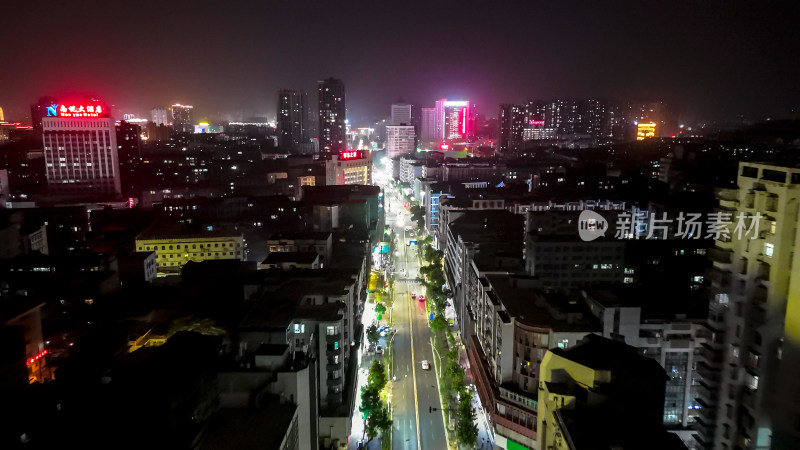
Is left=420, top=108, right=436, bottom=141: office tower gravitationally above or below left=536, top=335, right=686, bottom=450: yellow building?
above

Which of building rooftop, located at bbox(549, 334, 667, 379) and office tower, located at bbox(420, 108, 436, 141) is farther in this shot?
office tower, located at bbox(420, 108, 436, 141)

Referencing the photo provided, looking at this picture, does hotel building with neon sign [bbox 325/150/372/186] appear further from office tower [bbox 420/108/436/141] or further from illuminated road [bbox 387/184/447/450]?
office tower [bbox 420/108/436/141]

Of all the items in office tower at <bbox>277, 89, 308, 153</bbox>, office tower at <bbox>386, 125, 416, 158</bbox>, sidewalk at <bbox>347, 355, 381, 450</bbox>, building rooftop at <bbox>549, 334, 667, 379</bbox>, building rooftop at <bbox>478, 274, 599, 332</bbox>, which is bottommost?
sidewalk at <bbox>347, 355, 381, 450</bbox>

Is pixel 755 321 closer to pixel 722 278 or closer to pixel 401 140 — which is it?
pixel 722 278

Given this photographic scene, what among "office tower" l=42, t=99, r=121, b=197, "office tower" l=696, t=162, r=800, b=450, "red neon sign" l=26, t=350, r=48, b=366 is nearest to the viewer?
"office tower" l=696, t=162, r=800, b=450

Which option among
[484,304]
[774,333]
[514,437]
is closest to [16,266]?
[484,304]

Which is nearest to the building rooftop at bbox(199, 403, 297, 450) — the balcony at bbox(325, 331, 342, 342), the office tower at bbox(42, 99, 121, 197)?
the balcony at bbox(325, 331, 342, 342)
